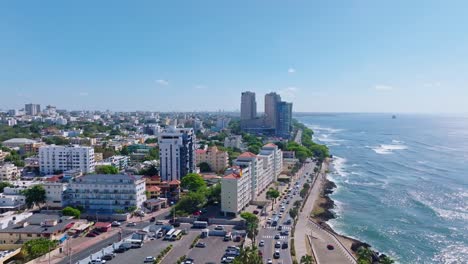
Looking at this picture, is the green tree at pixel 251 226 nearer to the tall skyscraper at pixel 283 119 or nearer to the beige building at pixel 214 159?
the beige building at pixel 214 159

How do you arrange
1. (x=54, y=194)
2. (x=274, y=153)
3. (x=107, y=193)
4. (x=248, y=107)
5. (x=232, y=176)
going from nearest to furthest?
(x=232, y=176)
(x=107, y=193)
(x=54, y=194)
(x=274, y=153)
(x=248, y=107)

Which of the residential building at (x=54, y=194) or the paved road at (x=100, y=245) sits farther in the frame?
the residential building at (x=54, y=194)

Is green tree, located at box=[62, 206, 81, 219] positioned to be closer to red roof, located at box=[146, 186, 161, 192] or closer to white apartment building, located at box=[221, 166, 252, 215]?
red roof, located at box=[146, 186, 161, 192]

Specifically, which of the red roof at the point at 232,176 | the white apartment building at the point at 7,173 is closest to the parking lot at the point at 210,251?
the red roof at the point at 232,176

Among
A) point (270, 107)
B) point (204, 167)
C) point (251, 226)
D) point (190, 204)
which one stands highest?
point (270, 107)

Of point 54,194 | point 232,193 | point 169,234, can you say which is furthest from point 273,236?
point 54,194

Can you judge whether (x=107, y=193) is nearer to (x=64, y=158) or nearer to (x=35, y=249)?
(x=35, y=249)

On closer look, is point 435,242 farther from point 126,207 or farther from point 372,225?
point 126,207
